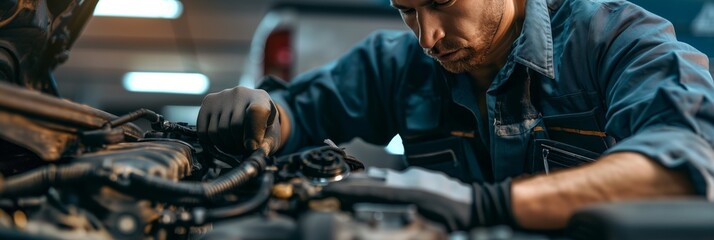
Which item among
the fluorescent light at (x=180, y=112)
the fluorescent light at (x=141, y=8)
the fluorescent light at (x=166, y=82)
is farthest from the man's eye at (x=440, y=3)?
the fluorescent light at (x=180, y=112)

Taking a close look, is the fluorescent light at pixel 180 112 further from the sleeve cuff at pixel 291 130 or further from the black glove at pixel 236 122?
the black glove at pixel 236 122

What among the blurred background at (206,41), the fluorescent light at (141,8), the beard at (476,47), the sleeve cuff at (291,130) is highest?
the beard at (476,47)

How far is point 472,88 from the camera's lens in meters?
1.50

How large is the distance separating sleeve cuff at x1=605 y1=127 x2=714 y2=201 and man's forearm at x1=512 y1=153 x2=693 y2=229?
0.4 inches

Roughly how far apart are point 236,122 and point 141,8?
4.13m

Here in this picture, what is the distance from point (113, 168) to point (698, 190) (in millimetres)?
625

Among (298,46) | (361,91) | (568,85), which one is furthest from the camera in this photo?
(298,46)

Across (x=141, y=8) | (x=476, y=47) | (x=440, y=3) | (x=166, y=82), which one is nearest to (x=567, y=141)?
(x=476, y=47)

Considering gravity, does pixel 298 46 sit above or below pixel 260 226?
below

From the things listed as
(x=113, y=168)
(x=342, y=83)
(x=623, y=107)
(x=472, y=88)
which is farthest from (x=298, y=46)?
(x=113, y=168)

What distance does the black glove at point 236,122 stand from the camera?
1072 millimetres

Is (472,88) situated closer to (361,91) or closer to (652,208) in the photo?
(361,91)

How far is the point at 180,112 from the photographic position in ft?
26.2

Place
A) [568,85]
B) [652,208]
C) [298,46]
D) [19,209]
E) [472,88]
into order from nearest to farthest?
[652,208]
[19,209]
[568,85]
[472,88]
[298,46]
